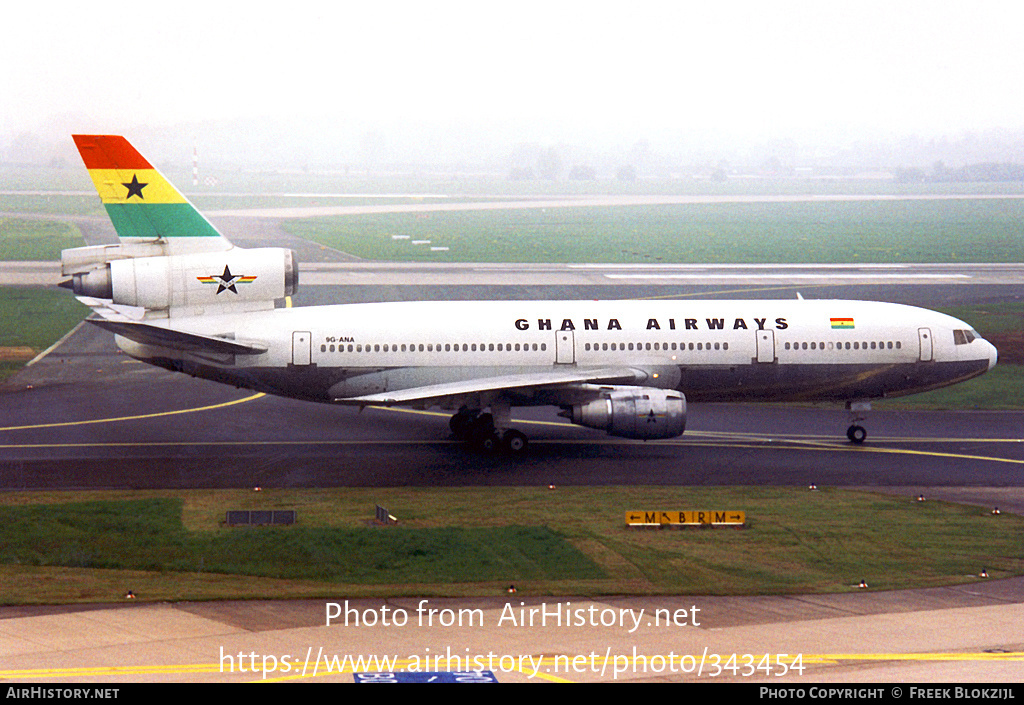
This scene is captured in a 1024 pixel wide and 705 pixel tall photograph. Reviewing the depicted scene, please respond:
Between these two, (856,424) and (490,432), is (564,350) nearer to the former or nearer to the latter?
(490,432)

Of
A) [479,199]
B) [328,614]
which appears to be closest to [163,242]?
[328,614]

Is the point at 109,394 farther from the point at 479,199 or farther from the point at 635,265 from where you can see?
the point at 479,199

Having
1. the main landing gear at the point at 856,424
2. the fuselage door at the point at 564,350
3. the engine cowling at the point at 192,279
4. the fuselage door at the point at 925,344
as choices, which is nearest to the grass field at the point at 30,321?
the engine cowling at the point at 192,279

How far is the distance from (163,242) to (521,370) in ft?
42.3

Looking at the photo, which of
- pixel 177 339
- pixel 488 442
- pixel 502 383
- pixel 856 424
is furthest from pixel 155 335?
pixel 856 424

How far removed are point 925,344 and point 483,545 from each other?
805 inches

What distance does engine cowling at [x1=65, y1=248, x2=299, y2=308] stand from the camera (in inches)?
1443

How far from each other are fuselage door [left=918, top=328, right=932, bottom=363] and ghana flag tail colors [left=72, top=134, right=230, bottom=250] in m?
25.7

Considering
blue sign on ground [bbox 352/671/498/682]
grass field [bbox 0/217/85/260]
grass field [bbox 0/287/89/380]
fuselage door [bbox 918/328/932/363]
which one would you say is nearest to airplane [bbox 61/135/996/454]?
fuselage door [bbox 918/328/932/363]

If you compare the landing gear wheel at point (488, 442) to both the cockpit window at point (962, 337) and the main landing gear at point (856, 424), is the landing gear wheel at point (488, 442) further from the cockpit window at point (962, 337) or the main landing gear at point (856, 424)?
the cockpit window at point (962, 337)

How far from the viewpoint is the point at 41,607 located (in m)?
22.6

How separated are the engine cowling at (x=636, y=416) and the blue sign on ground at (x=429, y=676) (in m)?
17.4

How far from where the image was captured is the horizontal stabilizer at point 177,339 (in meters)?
34.8

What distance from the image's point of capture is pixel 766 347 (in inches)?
1533
